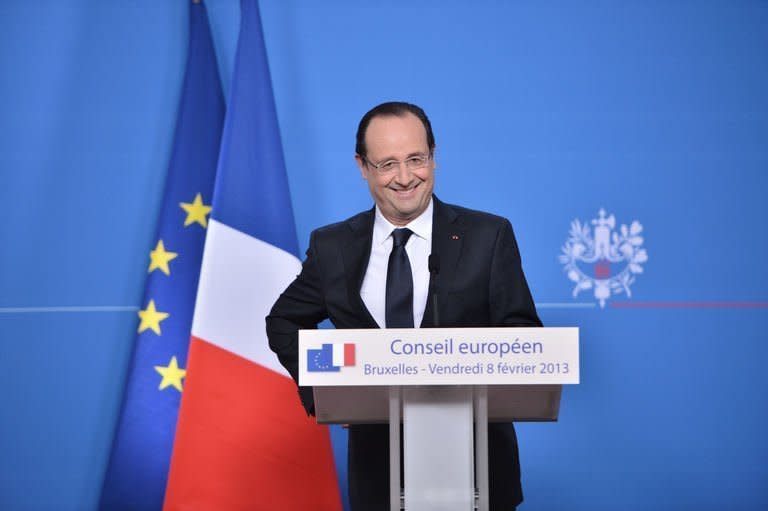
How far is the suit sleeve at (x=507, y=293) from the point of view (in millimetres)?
2105

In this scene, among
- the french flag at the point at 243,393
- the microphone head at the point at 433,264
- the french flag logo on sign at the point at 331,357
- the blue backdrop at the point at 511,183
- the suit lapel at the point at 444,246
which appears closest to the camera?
the french flag logo on sign at the point at 331,357

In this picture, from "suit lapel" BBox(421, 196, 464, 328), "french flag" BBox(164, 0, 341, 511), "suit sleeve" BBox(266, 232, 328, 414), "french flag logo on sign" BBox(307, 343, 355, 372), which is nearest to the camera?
"french flag logo on sign" BBox(307, 343, 355, 372)

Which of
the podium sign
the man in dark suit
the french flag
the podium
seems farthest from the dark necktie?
the french flag

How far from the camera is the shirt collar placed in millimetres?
2182

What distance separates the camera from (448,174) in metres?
3.69

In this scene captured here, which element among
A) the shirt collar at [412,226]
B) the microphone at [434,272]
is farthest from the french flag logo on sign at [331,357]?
the shirt collar at [412,226]

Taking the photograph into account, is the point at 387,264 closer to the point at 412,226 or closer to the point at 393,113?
the point at 412,226

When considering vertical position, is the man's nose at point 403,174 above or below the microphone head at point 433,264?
above

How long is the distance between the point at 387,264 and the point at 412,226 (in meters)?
0.11

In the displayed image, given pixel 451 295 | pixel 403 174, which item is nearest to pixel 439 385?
pixel 451 295

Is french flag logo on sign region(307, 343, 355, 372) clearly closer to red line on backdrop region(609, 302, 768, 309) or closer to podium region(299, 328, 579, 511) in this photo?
podium region(299, 328, 579, 511)

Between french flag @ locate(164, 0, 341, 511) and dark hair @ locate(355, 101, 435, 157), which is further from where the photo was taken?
french flag @ locate(164, 0, 341, 511)

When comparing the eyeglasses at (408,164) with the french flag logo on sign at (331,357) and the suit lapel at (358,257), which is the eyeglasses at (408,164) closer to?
the suit lapel at (358,257)

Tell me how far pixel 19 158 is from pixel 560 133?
217 centimetres
